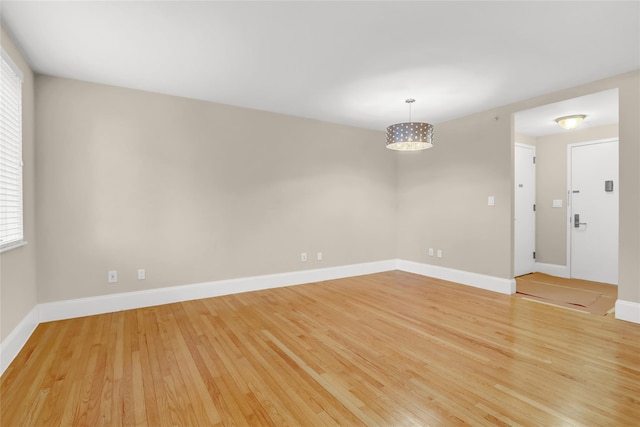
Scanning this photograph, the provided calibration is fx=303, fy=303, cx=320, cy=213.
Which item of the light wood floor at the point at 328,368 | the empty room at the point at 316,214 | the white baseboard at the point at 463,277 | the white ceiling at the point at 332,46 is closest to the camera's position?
the light wood floor at the point at 328,368

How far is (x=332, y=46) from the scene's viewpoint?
8.75 feet

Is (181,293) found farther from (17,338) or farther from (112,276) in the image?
(17,338)

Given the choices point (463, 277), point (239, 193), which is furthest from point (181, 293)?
point (463, 277)

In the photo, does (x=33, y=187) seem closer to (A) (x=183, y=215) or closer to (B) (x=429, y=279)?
(A) (x=183, y=215)

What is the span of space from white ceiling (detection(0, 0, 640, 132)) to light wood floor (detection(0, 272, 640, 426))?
2606 mm

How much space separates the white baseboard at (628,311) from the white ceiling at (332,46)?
2441 millimetres

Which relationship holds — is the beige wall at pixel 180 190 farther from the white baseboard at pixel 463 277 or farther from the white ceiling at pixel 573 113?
the white ceiling at pixel 573 113

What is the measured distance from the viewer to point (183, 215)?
391 centimetres

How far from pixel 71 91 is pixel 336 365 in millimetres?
3908

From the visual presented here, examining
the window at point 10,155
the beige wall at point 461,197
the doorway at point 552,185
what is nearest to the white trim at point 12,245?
the window at point 10,155

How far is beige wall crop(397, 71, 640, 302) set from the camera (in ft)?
10.5

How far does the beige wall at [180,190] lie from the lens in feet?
10.8

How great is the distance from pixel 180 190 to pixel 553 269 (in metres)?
6.30

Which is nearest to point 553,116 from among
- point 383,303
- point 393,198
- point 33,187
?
point 393,198
